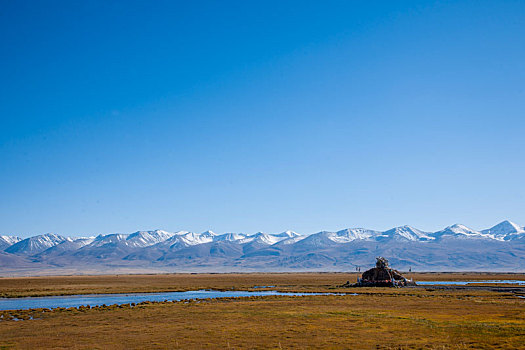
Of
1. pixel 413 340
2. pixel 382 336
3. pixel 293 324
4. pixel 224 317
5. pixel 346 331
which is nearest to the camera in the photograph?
pixel 413 340

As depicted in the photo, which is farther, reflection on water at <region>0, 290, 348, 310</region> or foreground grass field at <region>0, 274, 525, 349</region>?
reflection on water at <region>0, 290, 348, 310</region>

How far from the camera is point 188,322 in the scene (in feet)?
129

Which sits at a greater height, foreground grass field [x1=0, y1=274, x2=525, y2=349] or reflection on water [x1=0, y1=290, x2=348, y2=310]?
foreground grass field [x1=0, y1=274, x2=525, y2=349]

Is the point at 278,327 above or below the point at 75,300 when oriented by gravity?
above

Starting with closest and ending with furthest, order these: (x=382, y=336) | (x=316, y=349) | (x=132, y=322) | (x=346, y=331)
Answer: (x=316, y=349) < (x=382, y=336) < (x=346, y=331) < (x=132, y=322)

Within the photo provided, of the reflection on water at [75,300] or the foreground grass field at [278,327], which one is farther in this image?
the reflection on water at [75,300]

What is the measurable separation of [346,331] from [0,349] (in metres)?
23.7

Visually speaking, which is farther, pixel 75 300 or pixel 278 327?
pixel 75 300

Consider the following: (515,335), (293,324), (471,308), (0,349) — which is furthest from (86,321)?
(471,308)

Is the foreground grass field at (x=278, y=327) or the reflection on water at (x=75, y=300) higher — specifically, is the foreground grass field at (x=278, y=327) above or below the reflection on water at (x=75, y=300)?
above

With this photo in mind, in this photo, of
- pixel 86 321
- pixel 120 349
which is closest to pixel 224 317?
pixel 86 321

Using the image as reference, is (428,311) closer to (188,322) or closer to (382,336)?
(382,336)

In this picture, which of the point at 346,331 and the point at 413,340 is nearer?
the point at 413,340

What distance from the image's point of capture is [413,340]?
29.0 m
